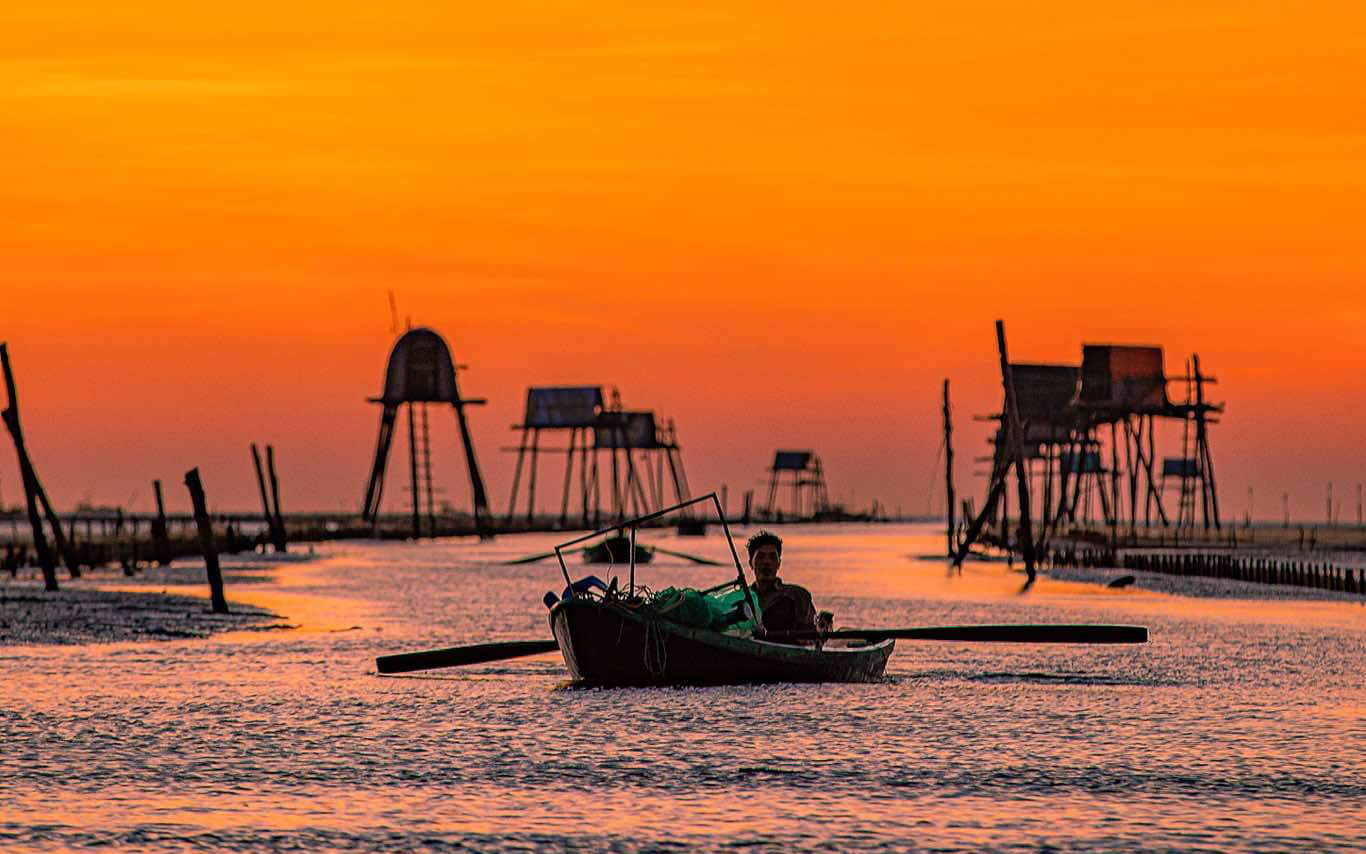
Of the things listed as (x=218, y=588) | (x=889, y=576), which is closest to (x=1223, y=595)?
(x=889, y=576)

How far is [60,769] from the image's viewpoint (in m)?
20.2

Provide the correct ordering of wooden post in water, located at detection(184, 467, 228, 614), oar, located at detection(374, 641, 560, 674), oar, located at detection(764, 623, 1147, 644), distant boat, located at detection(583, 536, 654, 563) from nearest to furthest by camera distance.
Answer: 1. oar, located at detection(374, 641, 560, 674)
2. oar, located at detection(764, 623, 1147, 644)
3. wooden post in water, located at detection(184, 467, 228, 614)
4. distant boat, located at detection(583, 536, 654, 563)

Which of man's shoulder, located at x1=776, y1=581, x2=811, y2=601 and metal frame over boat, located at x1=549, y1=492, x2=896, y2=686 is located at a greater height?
man's shoulder, located at x1=776, y1=581, x2=811, y2=601

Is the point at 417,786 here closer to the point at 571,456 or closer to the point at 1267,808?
the point at 1267,808

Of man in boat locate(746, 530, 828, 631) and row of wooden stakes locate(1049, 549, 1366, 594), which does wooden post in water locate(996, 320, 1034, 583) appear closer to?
row of wooden stakes locate(1049, 549, 1366, 594)

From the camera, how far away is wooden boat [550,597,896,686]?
88.1 ft

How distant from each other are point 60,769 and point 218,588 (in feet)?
82.8

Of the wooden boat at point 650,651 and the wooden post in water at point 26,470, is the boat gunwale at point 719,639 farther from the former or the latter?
the wooden post in water at point 26,470

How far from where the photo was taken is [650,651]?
27031 mm

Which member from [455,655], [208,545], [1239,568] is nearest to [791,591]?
[455,655]

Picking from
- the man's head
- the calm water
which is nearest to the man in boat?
the man's head

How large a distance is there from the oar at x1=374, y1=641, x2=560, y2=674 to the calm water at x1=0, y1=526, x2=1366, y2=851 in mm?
327

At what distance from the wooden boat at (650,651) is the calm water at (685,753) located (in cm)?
29

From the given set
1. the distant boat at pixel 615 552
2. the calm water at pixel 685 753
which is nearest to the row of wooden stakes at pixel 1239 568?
the distant boat at pixel 615 552
